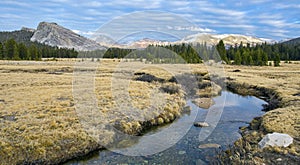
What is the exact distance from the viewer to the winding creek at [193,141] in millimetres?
14953

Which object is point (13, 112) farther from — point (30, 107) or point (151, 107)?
point (151, 107)

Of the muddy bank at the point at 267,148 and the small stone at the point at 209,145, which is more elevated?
the muddy bank at the point at 267,148

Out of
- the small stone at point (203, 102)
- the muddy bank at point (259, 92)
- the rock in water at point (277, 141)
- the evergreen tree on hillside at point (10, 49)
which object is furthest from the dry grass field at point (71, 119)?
the evergreen tree on hillside at point (10, 49)

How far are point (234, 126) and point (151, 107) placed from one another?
8263 millimetres

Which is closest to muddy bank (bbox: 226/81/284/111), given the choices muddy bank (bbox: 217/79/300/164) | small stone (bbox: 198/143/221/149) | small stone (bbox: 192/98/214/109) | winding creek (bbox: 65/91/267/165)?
winding creek (bbox: 65/91/267/165)

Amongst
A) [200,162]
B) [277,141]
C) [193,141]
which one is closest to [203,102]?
[193,141]

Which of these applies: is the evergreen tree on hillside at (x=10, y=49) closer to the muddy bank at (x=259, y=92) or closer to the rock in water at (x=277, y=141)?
the muddy bank at (x=259, y=92)

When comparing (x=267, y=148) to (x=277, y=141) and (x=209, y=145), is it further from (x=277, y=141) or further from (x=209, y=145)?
(x=209, y=145)

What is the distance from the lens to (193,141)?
1845 cm

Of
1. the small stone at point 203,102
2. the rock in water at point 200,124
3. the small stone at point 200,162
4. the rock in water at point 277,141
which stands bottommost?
the small stone at point 200,162

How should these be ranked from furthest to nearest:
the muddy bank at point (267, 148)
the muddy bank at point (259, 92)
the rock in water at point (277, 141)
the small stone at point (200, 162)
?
the muddy bank at point (259, 92), the small stone at point (200, 162), the rock in water at point (277, 141), the muddy bank at point (267, 148)

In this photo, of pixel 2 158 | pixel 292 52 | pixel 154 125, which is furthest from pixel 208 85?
pixel 292 52

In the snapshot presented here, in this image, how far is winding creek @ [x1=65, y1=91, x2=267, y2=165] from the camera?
1495 cm

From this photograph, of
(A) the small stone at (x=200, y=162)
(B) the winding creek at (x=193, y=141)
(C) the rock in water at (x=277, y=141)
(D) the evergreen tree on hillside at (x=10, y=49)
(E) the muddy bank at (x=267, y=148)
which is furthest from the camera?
(D) the evergreen tree on hillside at (x=10, y=49)
